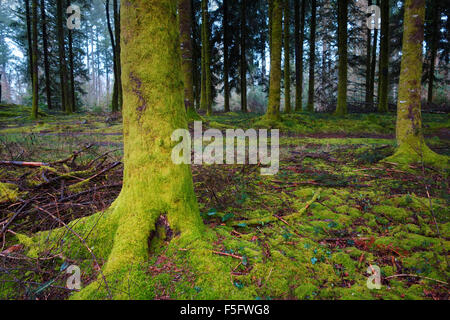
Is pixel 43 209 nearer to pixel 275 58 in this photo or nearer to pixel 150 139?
pixel 150 139

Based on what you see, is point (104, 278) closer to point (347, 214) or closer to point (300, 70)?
point (347, 214)

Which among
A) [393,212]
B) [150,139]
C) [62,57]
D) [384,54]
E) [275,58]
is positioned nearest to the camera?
[150,139]

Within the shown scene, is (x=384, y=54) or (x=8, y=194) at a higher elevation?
(x=384, y=54)

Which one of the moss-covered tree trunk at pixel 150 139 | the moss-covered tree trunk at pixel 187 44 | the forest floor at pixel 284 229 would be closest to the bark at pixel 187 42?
the moss-covered tree trunk at pixel 187 44

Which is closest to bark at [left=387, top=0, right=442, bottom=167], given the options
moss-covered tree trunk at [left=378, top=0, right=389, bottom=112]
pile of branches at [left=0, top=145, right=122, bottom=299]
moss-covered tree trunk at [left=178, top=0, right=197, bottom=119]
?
pile of branches at [left=0, top=145, right=122, bottom=299]

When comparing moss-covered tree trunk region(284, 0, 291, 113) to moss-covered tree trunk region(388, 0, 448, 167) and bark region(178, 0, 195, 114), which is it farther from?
moss-covered tree trunk region(388, 0, 448, 167)

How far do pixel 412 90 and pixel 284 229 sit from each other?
4487 millimetres

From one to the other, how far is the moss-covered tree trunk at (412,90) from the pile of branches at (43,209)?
554 cm

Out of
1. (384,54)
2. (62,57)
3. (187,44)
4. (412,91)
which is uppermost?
(62,57)

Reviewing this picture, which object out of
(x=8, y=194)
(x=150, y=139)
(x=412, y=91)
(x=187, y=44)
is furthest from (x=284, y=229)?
(x=187, y=44)

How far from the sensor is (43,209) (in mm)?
2490

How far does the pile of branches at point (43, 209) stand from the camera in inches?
71.7
